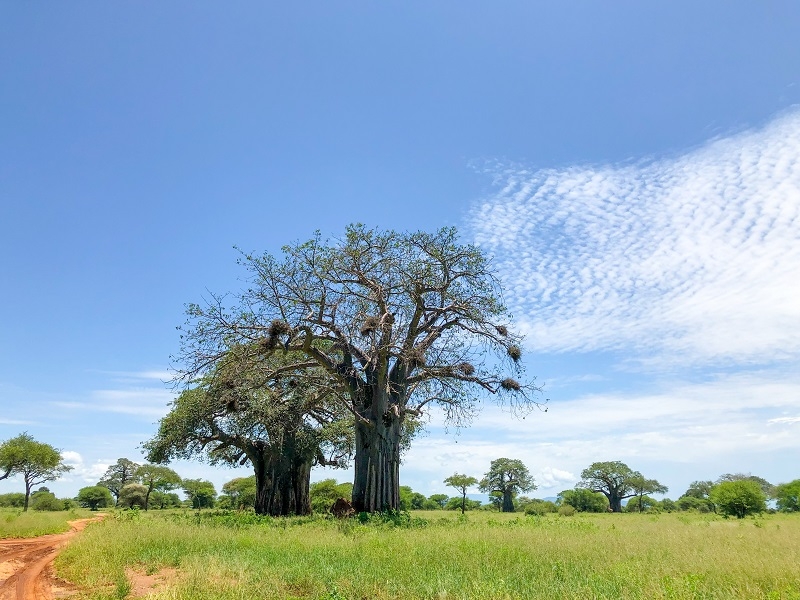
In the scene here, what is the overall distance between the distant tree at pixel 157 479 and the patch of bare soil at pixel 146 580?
56.2 meters

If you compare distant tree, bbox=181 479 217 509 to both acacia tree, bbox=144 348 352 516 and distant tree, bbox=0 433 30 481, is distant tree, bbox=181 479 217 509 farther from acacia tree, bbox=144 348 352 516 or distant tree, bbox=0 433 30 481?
acacia tree, bbox=144 348 352 516

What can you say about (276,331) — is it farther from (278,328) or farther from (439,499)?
(439,499)

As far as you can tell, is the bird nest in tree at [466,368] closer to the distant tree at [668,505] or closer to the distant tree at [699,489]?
the distant tree at [668,505]

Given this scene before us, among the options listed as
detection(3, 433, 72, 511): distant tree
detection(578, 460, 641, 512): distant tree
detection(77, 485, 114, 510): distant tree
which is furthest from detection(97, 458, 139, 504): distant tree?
detection(578, 460, 641, 512): distant tree

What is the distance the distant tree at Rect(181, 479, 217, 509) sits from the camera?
6319cm

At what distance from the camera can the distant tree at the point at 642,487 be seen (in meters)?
65.9

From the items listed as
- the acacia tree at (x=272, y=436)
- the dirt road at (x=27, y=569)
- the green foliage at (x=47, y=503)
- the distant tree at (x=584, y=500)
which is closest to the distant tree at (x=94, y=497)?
the green foliage at (x=47, y=503)

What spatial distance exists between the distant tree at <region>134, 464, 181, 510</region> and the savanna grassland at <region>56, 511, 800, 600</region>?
2071 inches

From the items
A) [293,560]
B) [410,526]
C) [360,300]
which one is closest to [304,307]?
[360,300]

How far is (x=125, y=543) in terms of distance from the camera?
40.7 feet

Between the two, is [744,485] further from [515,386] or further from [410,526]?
[410,526]

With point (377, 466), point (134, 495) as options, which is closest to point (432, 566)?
point (377, 466)

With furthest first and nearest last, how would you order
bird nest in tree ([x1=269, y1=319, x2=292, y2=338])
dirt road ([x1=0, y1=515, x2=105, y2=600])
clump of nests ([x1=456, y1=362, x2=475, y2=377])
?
clump of nests ([x1=456, y1=362, x2=475, y2=377]), bird nest in tree ([x1=269, y1=319, x2=292, y2=338]), dirt road ([x1=0, y1=515, x2=105, y2=600])

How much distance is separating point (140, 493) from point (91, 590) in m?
60.1
